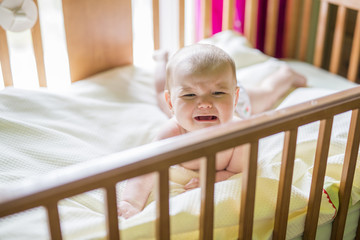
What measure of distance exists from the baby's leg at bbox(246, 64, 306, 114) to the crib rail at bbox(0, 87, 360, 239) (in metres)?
0.55

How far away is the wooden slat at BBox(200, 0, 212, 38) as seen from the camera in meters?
1.86

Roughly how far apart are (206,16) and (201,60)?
88 centimetres

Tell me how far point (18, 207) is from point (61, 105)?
848 millimetres

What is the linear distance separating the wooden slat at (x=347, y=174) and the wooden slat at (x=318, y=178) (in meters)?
0.09

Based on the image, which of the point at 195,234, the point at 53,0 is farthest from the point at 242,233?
the point at 53,0

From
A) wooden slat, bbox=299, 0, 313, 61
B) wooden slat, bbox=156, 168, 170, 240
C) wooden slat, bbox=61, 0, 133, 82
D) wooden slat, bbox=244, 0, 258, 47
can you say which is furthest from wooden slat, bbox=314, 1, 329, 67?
wooden slat, bbox=156, 168, 170, 240

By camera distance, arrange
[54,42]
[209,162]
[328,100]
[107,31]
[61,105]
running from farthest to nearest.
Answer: [54,42] < [107,31] < [61,105] < [328,100] < [209,162]

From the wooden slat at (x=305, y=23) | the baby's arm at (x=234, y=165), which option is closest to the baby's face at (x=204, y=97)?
the baby's arm at (x=234, y=165)

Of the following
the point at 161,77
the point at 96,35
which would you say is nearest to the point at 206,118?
the point at 161,77

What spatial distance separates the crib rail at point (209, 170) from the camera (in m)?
0.64

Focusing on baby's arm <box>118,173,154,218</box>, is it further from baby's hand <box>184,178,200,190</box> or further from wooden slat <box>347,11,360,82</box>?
wooden slat <box>347,11,360,82</box>

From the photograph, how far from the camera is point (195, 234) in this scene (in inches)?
36.2

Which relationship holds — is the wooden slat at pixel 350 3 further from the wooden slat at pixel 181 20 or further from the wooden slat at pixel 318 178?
the wooden slat at pixel 318 178

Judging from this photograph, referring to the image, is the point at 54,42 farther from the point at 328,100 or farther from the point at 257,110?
the point at 328,100
